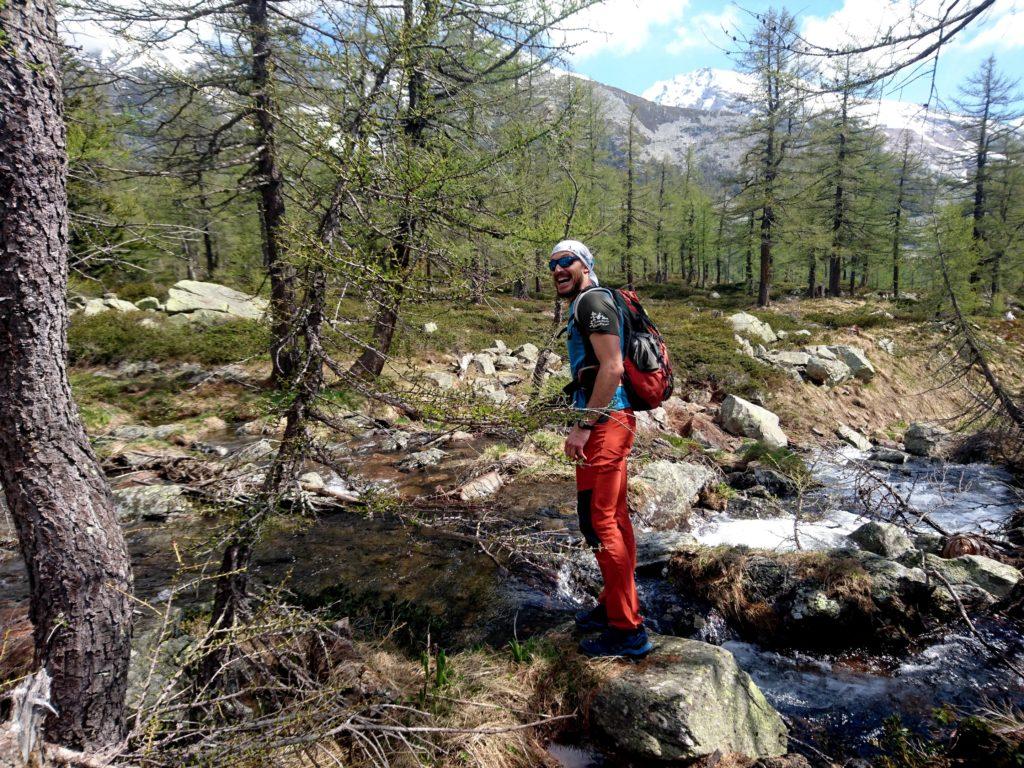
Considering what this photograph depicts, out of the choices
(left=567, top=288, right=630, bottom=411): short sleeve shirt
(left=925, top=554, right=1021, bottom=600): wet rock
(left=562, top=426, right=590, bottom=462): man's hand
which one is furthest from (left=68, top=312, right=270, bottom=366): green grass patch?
(left=925, top=554, right=1021, bottom=600): wet rock

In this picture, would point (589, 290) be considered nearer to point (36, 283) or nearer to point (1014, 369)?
point (36, 283)

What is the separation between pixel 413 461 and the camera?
821 cm

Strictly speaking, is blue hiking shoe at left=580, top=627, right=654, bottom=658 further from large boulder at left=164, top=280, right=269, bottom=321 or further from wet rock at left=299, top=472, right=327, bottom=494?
large boulder at left=164, top=280, right=269, bottom=321

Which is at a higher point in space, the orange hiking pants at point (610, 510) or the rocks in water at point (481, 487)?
the orange hiking pants at point (610, 510)

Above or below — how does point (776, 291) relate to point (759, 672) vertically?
above

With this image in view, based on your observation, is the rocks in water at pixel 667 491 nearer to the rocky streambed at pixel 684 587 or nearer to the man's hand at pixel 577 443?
the rocky streambed at pixel 684 587

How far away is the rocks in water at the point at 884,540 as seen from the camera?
5305mm

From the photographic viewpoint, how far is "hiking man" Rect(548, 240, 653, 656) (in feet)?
9.92

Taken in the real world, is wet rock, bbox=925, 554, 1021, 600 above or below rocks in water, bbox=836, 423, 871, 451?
above

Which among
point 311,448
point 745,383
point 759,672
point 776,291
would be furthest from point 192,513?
point 776,291

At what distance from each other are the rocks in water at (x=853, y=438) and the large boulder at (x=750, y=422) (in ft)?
6.81

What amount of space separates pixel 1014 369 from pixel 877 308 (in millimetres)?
8176

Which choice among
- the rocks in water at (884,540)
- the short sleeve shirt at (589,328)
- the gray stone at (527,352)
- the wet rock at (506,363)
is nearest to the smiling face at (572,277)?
the short sleeve shirt at (589,328)

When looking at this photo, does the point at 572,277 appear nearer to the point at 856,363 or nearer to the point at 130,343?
the point at 130,343
